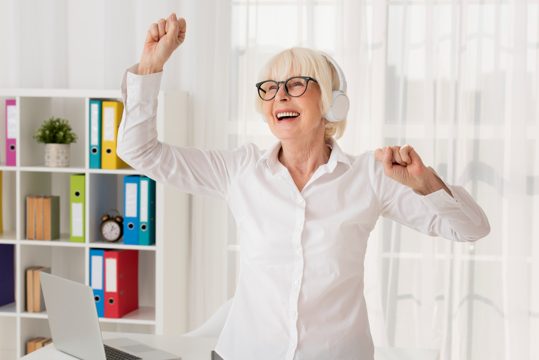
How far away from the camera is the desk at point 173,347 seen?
2686 mm

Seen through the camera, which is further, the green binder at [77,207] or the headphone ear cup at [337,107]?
the green binder at [77,207]

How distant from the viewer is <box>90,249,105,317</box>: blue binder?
13.3 feet

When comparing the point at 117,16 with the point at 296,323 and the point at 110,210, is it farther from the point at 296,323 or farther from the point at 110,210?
the point at 296,323

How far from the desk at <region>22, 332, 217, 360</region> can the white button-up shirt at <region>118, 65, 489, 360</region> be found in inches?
21.0

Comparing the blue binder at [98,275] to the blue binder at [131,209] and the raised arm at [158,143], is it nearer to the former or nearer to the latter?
the blue binder at [131,209]

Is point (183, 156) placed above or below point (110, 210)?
above

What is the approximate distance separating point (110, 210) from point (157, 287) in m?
0.55

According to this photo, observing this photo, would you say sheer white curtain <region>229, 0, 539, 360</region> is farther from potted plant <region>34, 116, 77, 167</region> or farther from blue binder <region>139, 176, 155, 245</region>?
potted plant <region>34, 116, 77, 167</region>

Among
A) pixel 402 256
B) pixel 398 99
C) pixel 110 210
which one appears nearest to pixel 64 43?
pixel 110 210

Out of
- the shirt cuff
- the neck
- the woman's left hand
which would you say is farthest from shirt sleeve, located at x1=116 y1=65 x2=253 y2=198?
the woman's left hand

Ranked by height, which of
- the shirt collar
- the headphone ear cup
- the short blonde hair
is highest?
the short blonde hair

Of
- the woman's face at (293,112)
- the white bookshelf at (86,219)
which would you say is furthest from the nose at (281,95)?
the white bookshelf at (86,219)

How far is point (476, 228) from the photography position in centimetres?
207

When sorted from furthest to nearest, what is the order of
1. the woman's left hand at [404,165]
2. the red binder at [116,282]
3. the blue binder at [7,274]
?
the blue binder at [7,274] → the red binder at [116,282] → the woman's left hand at [404,165]
